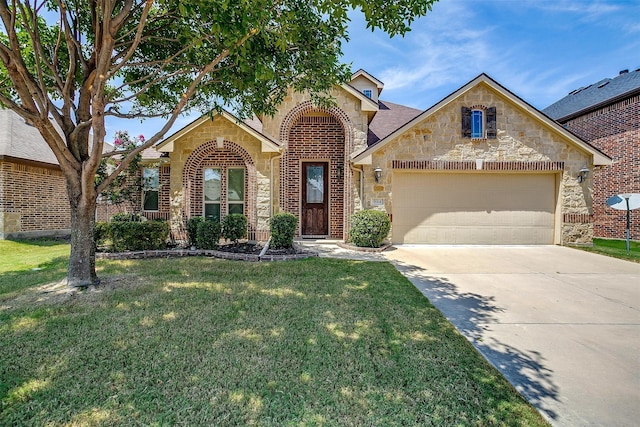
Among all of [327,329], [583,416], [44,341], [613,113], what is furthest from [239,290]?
[613,113]

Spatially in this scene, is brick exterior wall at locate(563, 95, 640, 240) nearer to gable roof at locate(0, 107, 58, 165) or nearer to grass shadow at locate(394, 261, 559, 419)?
grass shadow at locate(394, 261, 559, 419)

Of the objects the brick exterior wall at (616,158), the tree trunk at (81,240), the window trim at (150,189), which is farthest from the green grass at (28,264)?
the brick exterior wall at (616,158)

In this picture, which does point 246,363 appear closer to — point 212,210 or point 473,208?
point 212,210

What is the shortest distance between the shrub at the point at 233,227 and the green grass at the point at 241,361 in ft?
12.3

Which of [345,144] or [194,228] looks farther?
[345,144]

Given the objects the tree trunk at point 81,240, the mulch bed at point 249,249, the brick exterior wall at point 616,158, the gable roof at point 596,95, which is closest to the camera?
the tree trunk at point 81,240

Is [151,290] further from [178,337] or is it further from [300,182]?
[300,182]

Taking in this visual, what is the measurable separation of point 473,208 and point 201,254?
29.9ft

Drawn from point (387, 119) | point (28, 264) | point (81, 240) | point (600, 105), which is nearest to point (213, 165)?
point (28, 264)

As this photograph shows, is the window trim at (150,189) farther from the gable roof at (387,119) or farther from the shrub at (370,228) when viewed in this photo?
the gable roof at (387,119)

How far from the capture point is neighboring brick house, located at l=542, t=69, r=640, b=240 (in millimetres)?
11758

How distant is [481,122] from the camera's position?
10.2 meters

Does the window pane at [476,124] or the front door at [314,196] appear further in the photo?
the front door at [314,196]

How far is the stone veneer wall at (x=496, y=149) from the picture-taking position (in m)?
10.0
